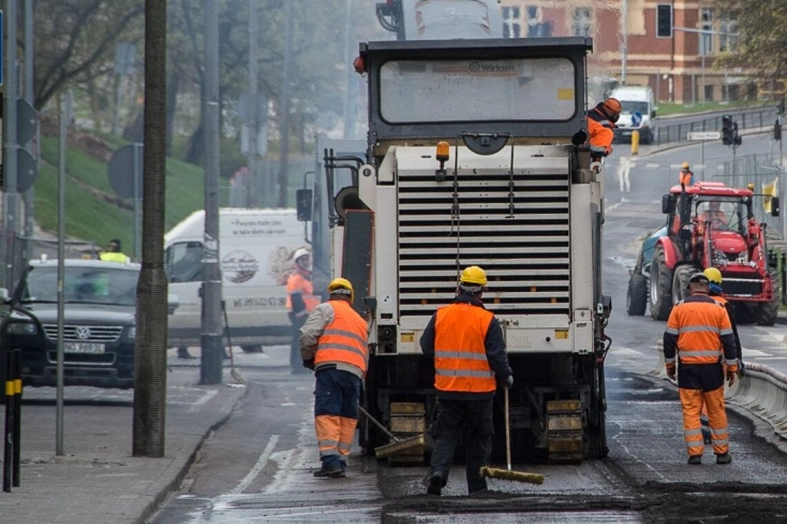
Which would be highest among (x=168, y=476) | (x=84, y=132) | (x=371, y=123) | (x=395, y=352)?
(x=84, y=132)

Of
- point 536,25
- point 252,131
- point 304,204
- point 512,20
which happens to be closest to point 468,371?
point 304,204

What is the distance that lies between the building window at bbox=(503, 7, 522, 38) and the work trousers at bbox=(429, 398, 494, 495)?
62.1ft

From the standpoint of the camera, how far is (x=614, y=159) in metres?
71.1

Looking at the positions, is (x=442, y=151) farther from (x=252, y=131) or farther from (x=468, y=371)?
(x=252, y=131)

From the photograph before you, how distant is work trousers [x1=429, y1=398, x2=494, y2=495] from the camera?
41.7ft

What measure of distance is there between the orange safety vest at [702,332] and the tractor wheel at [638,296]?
71.4 feet

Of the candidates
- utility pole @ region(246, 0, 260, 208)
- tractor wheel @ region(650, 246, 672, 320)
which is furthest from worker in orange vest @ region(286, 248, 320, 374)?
utility pole @ region(246, 0, 260, 208)

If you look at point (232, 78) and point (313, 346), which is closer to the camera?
point (313, 346)

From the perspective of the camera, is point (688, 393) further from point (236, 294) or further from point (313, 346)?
point (236, 294)

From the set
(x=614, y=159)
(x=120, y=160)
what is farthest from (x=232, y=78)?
(x=120, y=160)

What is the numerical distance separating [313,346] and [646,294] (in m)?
23.0

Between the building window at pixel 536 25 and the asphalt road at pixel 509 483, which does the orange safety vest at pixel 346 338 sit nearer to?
the asphalt road at pixel 509 483

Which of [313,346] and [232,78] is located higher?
[232,78]

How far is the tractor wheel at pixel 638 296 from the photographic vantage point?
36.8m
